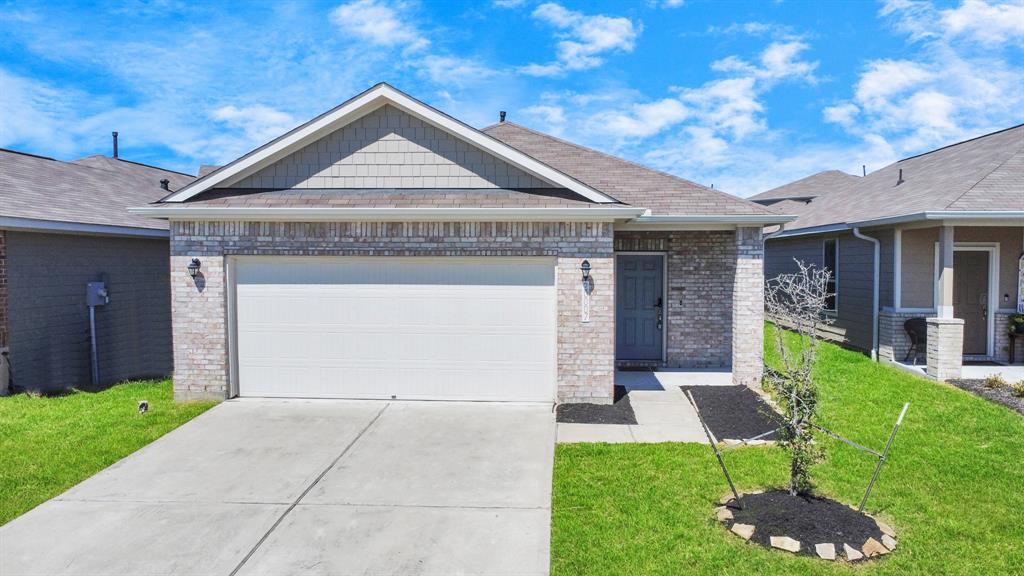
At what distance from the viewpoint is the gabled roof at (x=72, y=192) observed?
32.4 ft

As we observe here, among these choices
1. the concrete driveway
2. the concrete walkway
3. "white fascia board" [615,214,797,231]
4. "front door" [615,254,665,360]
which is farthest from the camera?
"front door" [615,254,665,360]

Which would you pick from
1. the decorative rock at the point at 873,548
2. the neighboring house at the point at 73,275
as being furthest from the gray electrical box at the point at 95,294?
the decorative rock at the point at 873,548

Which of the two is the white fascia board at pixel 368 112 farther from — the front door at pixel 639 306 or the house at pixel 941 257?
the house at pixel 941 257

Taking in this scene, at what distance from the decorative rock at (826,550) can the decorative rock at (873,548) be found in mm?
Answer: 224

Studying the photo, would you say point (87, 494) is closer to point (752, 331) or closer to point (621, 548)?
point (621, 548)

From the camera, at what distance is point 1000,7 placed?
1103 cm

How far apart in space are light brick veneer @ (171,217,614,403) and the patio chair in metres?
6.57

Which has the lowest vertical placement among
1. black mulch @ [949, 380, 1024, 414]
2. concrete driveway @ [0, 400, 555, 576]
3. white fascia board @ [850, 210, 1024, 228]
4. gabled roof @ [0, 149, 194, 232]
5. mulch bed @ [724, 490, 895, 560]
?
concrete driveway @ [0, 400, 555, 576]

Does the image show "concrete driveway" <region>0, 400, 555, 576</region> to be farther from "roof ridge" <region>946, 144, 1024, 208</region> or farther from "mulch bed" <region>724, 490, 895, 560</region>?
"roof ridge" <region>946, 144, 1024, 208</region>

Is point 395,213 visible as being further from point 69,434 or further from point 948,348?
point 948,348

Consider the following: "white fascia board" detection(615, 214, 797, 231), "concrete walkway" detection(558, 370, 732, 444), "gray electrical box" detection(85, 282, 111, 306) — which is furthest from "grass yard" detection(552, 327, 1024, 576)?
"gray electrical box" detection(85, 282, 111, 306)

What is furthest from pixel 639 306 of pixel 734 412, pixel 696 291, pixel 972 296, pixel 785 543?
pixel 785 543

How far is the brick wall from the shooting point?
8766 millimetres

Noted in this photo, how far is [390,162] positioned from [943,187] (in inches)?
413
